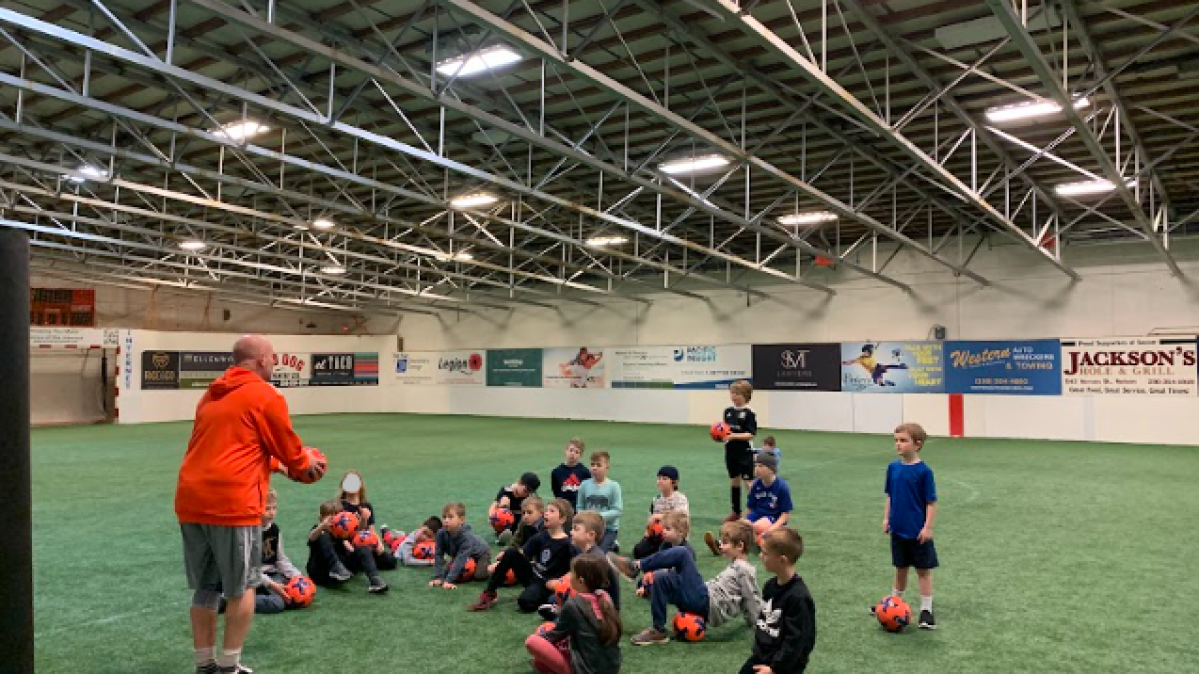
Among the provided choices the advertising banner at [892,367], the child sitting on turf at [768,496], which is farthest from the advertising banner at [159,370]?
the child sitting on turf at [768,496]

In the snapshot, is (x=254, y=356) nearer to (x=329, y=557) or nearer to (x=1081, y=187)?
(x=329, y=557)

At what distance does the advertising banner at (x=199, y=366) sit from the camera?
30828mm

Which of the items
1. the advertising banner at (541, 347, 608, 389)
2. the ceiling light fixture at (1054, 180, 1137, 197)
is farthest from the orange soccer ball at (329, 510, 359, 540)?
the advertising banner at (541, 347, 608, 389)

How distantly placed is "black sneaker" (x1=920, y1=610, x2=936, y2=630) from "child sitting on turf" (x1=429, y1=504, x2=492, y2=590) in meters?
3.36

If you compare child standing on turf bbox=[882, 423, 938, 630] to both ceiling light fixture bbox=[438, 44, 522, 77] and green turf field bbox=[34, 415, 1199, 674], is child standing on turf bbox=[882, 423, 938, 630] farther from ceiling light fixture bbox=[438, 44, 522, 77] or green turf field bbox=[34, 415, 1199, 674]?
ceiling light fixture bbox=[438, 44, 522, 77]

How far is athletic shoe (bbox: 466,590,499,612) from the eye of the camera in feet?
18.8

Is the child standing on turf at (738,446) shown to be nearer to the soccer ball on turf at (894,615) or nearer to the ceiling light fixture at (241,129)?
the soccer ball on turf at (894,615)

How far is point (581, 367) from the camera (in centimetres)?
3055

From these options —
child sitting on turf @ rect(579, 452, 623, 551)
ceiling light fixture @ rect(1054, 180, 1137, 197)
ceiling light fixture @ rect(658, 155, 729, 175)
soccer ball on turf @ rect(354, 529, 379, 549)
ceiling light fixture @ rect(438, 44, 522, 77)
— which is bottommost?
soccer ball on turf @ rect(354, 529, 379, 549)

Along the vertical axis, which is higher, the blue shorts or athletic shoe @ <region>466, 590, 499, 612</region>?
the blue shorts

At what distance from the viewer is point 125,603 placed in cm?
589

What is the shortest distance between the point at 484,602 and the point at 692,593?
1.62 m

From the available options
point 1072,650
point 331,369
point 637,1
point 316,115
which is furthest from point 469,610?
point 331,369

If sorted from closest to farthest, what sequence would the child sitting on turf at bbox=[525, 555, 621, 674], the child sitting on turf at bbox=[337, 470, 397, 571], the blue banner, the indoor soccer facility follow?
the child sitting on turf at bbox=[525, 555, 621, 674], the indoor soccer facility, the child sitting on turf at bbox=[337, 470, 397, 571], the blue banner
